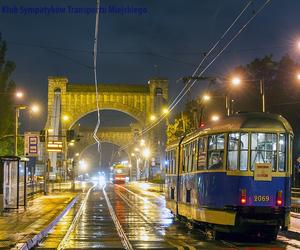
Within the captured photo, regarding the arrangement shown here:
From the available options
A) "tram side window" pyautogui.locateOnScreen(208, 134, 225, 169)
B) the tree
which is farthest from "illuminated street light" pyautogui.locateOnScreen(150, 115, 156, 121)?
"tram side window" pyautogui.locateOnScreen(208, 134, 225, 169)

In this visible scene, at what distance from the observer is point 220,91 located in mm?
75875

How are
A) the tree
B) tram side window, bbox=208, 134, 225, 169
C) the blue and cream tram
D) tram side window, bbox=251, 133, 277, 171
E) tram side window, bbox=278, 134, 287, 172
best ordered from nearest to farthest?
the blue and cream tram < tram side window, bbox=251, 133, 277, 171 < tram side window, bbox=278, 134, 287, 172 < tram side window, bbox=208, 134, 225, 169 < the tree

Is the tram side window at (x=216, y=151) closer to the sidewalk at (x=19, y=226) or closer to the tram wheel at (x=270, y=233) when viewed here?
the tram wheel at (x=270, y=233)

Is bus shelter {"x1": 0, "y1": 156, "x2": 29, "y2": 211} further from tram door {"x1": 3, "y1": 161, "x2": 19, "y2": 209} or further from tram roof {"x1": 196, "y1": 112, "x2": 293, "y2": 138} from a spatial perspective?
tram roof {"x1": 196, "y1": 112, "x2": 293, "y2": 138}

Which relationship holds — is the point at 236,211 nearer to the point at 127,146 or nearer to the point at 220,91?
the point at 220,91

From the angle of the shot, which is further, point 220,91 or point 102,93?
point 102,93

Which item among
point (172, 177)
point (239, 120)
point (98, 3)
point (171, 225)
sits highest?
point (98, 3)

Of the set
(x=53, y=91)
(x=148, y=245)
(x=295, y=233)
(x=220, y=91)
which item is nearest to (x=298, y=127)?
(x=220, y=91)

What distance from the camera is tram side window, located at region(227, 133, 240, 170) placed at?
1733cm

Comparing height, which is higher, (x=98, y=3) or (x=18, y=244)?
(x=98, y=3)

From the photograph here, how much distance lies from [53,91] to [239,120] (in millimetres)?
97102

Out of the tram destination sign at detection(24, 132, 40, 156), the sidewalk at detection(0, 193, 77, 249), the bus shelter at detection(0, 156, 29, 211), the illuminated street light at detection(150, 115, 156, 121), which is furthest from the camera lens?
the illuminated street light at detection(150, 115, 156, 121)

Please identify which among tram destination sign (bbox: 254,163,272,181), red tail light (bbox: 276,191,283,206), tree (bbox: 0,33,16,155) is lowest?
red tail light (bbox: 276,191,283,206)

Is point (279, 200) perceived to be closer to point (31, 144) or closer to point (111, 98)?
point (31, 144)
